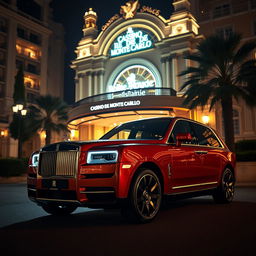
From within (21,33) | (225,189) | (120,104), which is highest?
(21,33)

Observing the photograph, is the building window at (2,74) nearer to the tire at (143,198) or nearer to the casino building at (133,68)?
the casino building at (133,68)

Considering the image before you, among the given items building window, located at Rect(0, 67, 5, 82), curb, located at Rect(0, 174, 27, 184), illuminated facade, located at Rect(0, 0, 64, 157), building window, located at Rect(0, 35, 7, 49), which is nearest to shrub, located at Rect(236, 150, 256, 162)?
curb, located at Rect(0, 174, 27, 184)

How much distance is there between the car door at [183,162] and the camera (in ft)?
19.1

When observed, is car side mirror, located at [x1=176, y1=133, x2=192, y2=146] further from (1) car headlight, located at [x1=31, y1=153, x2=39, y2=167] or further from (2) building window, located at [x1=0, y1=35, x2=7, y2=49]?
(2) building window, located at [x1=0, y1=35, x2=7, y2=49]

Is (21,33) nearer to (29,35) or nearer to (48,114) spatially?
(29,35)

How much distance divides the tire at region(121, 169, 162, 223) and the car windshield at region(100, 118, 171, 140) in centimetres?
99

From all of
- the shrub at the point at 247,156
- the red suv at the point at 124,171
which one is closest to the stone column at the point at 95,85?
the shrub at the point at 247,156

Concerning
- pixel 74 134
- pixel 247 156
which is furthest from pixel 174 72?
pixel 247 156

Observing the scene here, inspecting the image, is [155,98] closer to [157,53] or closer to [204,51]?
[204,51]

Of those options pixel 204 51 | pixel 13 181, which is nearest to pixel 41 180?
pixel 204 51

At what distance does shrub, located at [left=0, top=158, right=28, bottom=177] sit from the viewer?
2300 cm

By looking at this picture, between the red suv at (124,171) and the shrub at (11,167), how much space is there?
18368 millimetres

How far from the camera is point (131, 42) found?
38812 mm

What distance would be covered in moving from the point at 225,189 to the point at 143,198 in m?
3.28
